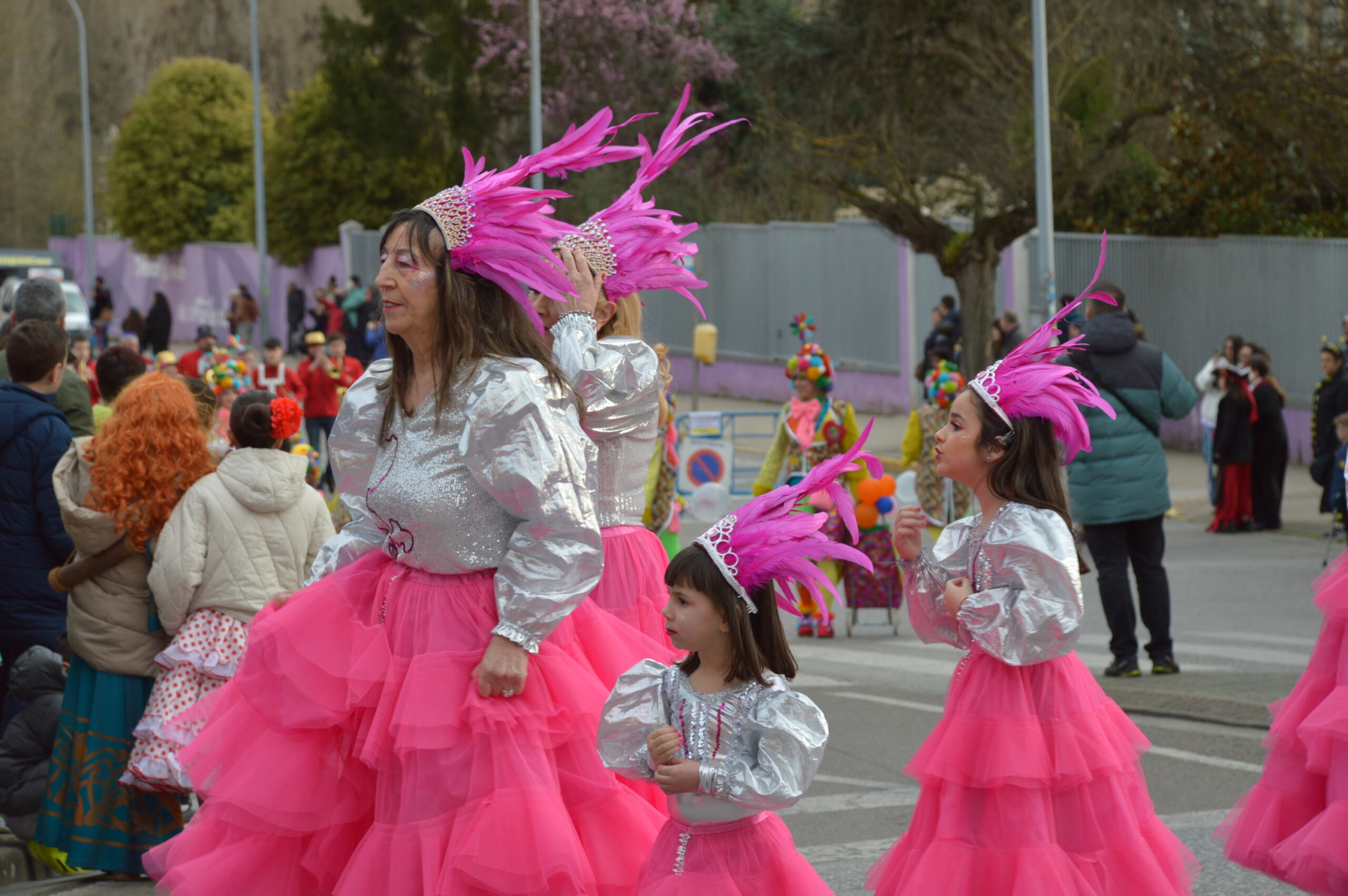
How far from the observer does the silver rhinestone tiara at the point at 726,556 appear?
3779 millimetres

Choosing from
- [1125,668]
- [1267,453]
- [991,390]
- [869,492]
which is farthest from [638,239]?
[1267,453]

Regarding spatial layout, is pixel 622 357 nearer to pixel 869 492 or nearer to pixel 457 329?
pixel 457 329

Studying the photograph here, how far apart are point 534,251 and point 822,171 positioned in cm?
2198

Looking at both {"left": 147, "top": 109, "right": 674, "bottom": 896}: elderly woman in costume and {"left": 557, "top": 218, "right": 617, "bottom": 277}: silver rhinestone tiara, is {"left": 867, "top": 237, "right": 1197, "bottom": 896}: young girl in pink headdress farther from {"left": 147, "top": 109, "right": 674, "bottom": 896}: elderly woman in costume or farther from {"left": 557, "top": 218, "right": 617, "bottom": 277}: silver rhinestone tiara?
{"left": 557, "top": 218, "right": 617, "bottom": 277}: silver rhinestone tiara

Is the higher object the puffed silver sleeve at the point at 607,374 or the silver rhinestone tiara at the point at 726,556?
the puffed silver sleeve at the point at 607,374

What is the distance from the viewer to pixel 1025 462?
4531mm

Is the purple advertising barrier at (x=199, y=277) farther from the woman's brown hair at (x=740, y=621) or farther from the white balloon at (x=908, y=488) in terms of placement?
the woman's brown hair at (x=740, y=621)

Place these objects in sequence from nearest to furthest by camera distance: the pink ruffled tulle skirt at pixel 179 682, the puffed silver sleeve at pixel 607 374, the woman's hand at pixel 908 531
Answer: the woman's hand at pixel 908 531 < the puffed silver sleeve at pixel 607 374 < the pink ruffled tulle skirt at pixel 179 682

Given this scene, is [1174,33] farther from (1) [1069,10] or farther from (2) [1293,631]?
(2) [1293,631]

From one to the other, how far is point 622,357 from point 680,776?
5.86 feet

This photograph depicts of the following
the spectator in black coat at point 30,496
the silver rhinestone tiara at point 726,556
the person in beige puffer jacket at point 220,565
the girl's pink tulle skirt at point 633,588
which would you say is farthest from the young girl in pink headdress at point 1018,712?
the spectator in black coat at point 30,496

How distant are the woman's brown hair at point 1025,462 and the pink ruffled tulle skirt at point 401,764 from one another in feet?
3.87

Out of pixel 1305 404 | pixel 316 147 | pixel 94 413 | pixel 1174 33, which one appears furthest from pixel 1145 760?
pixel 316 147

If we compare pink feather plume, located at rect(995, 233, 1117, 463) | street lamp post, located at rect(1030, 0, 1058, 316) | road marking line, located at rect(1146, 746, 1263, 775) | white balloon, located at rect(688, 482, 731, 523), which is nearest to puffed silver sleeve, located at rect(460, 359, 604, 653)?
pink feather plume, located at rect(995, 233, 1117, 463)
